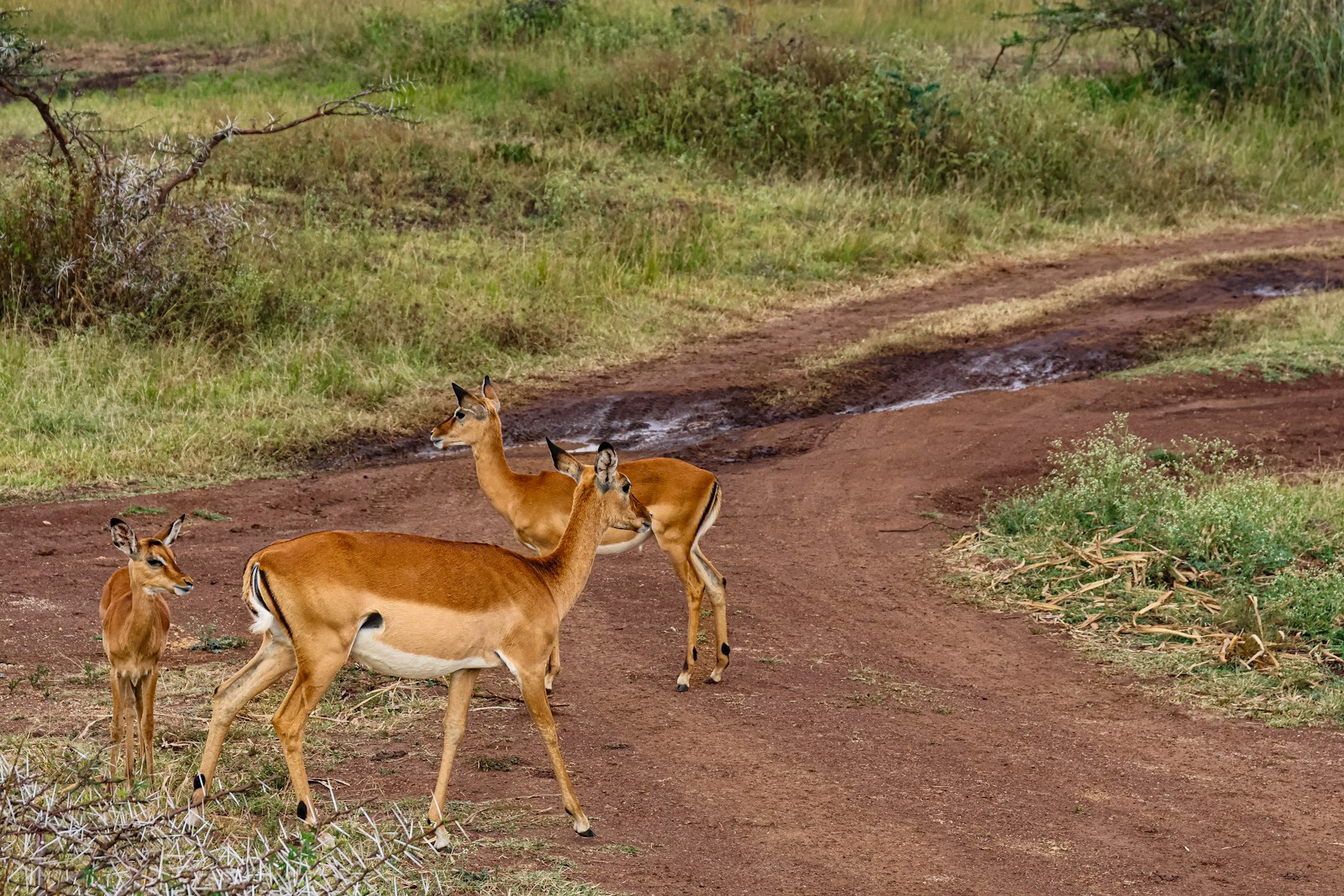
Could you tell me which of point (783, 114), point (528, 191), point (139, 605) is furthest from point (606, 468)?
point (783, 114)

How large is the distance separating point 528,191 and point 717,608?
30.9 feet

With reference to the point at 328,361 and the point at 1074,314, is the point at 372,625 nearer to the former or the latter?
the point at 328,361

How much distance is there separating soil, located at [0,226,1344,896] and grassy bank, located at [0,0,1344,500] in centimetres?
129

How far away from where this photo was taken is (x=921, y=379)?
39.0 ft

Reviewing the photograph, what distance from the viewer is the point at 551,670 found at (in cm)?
620

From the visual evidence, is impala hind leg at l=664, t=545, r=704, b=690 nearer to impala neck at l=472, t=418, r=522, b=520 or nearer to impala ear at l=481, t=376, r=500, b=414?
impala neck at l=472, t=418, r=522, b=520

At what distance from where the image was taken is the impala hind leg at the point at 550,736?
4.81 metres

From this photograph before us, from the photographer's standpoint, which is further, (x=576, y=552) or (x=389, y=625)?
(x=576, y=552)

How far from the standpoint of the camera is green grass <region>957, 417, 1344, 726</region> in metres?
6.87

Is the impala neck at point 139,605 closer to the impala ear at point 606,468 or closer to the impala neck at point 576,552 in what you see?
the impala neck at point 576,552

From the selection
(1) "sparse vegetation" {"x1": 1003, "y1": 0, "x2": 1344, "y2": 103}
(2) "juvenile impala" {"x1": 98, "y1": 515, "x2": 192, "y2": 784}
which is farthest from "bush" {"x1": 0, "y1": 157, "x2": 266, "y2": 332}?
(1) "sparse vegetation" {"x1": 1003, "y1": 0, "x2": 1344, "y2": 103}

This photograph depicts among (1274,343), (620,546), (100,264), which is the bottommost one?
(1274,343)

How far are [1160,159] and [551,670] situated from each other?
552 inches

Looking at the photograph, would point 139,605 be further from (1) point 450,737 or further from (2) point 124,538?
(1) point 450,737
